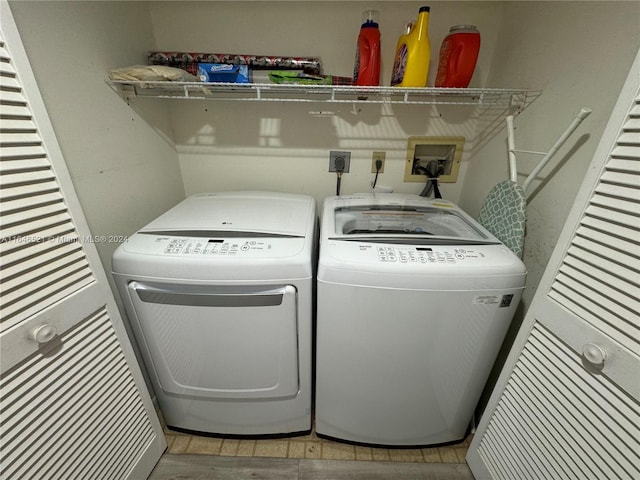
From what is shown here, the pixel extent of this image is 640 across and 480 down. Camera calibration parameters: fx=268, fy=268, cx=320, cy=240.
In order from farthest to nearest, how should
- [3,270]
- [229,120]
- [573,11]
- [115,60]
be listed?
[229,120]
[115,60]
[573,11]
[3,270]

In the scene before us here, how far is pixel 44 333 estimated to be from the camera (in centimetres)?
67

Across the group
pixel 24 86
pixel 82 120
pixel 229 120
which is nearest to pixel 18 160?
pixel 24 86

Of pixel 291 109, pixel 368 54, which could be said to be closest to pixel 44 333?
pixel 291 109

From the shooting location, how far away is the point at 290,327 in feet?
3.22

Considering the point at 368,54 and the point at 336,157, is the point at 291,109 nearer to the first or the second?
the point at 336,157

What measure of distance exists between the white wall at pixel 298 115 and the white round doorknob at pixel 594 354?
109cm

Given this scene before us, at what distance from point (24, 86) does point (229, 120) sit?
35.7 inches

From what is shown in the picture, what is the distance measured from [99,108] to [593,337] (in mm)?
1704

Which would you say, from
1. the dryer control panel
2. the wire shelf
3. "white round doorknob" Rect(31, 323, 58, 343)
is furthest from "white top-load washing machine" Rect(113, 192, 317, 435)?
the wire shelf

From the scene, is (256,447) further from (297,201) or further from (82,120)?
(82,120)

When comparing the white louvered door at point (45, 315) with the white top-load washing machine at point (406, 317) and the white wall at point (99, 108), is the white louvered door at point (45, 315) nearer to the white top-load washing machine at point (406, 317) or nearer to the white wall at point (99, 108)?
the white wall at point (99, 108)

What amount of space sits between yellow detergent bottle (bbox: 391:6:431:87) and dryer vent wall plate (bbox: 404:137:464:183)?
1.38ft

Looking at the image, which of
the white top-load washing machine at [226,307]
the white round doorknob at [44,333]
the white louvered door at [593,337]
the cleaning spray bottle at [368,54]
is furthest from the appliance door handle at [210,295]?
the cleaning spray bottle at [368,54]

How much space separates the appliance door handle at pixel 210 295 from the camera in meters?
0.90
